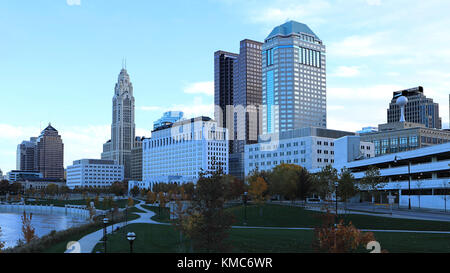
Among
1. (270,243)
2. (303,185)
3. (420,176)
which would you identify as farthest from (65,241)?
(420,176)

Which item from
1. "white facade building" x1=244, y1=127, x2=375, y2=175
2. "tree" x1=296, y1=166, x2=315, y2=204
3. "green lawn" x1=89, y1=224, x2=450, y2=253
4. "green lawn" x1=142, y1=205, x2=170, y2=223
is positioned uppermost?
"white facade building" x1=244, y1=127, x2=375, y2=175

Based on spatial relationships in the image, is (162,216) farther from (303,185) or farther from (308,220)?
(303,185)

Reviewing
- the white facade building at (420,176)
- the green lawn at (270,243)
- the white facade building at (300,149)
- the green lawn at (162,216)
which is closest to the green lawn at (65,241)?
the green lawn at (270,243)

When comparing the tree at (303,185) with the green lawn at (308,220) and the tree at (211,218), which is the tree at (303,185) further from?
the tree at (211,218)

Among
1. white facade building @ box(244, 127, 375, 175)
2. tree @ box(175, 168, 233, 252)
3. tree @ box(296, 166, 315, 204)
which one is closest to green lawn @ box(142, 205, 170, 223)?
tree @ box(296, 166, 315, 204)

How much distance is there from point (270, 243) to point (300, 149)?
14167cm

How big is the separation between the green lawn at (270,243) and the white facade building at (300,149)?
12711cm

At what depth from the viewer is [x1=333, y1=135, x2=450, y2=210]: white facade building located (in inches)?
3314

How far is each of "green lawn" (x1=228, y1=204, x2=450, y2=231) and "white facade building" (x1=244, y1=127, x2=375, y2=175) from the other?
91.3 meters

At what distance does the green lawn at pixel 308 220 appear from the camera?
2079 inches

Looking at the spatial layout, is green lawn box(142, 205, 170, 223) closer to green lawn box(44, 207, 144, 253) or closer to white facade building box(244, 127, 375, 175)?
green lawn box(44, 207, 144, 253)
